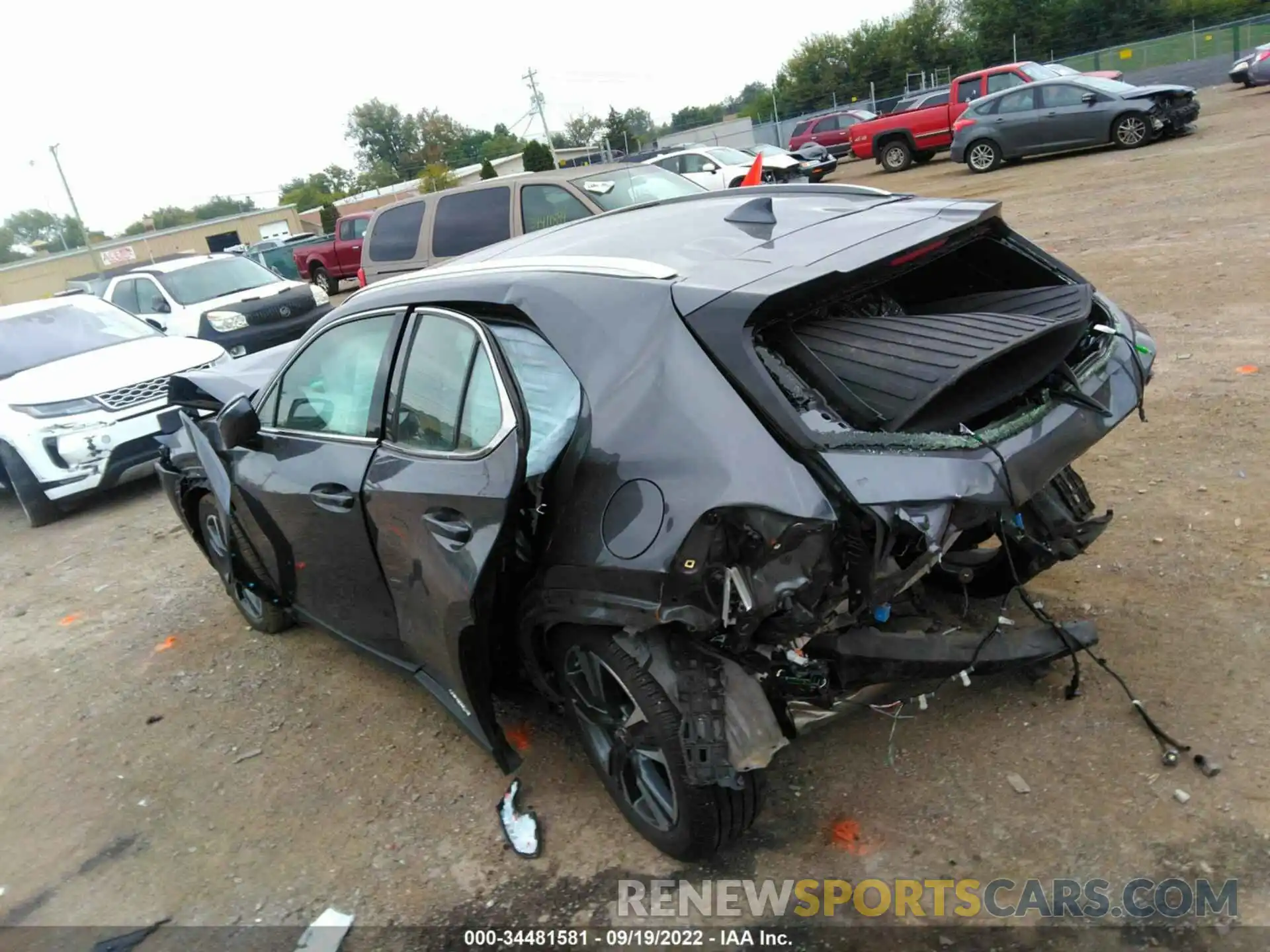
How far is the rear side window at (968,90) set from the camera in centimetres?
2100

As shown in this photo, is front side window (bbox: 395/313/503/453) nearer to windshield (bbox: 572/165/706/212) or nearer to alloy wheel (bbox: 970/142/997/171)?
windshield (bbox: 572/165/706/212)

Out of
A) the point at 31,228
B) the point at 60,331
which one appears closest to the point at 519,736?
the point at 60,331

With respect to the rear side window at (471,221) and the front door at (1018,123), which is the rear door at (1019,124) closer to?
the front door at (1018,123)

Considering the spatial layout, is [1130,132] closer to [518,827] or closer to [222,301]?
[222,301]

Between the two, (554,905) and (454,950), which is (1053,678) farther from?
(454,950)

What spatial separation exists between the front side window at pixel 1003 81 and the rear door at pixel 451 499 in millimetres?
20182

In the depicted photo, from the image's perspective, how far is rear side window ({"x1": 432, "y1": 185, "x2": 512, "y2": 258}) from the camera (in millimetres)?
9609

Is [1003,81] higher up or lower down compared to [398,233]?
higher up

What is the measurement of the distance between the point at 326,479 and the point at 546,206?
664 centimetres

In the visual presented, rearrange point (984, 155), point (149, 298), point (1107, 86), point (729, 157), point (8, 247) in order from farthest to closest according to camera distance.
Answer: point (8, 247) < point (984, 155) < point (729, 157) < point (1107, 86) < point (149, 298)

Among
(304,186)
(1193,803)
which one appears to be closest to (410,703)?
(1193,803)

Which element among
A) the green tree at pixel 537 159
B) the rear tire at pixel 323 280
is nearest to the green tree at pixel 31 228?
the green tree at pixel 537 159

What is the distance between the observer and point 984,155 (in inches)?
731

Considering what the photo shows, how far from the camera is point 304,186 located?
10031cm
